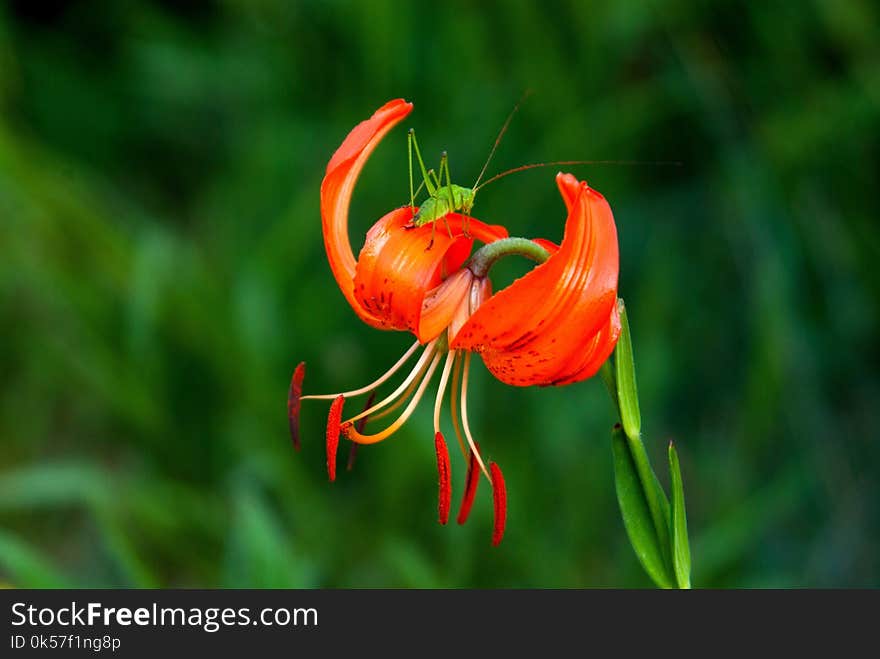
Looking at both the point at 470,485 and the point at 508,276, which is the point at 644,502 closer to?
the point at 470,485

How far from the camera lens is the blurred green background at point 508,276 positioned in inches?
78.7

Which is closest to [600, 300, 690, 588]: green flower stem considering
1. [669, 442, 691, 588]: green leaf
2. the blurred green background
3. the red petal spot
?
[669, 442, 691, 588]: green leaf

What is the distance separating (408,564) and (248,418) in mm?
542

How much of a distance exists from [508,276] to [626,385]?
4.52ft

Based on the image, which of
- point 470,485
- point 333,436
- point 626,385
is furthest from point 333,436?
point 626,385

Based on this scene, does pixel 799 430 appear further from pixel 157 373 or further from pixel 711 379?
pixel 157 373

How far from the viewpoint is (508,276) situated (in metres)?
2.17

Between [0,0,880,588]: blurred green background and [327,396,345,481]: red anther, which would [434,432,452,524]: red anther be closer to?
[327,396,345,481]: red anther

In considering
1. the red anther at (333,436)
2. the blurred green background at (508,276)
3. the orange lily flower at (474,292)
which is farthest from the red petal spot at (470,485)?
the blurred green background at (508,276)

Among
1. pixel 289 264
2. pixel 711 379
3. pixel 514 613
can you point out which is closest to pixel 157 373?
pixel 289 264

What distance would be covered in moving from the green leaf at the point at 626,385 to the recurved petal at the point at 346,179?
20 centimetres

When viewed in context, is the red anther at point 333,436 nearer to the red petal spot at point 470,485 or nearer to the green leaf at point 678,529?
the red petal spot at point 470,485

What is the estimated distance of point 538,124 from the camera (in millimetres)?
2334

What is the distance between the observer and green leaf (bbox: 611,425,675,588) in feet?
2.72
